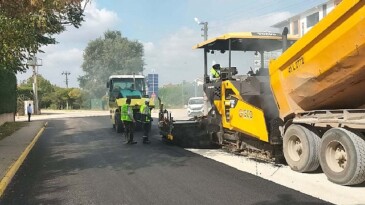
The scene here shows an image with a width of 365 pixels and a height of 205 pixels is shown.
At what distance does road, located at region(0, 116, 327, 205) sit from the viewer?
6527 millimetres

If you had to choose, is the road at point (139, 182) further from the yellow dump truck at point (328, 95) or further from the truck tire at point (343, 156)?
the yellow dump truck at point (328, 95)

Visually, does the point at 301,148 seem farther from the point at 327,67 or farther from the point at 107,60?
the point at 107,60

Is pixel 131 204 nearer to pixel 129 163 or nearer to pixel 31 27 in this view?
pixel 129 163

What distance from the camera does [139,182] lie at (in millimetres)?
7809

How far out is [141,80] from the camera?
22.6m

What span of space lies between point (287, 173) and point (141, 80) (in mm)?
15038

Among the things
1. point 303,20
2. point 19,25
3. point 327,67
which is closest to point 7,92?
point 19,25

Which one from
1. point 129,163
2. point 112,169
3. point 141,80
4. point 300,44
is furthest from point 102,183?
point 141,80

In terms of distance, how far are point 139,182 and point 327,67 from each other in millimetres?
3797

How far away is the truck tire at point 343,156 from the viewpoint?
6793 millimetres

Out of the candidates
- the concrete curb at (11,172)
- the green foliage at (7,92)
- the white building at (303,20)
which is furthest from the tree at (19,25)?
the white building at (303,20)

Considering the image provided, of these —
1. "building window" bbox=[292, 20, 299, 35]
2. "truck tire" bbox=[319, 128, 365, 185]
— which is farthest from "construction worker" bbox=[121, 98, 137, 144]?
"building window" bbox=[292, 20, 299, 35]

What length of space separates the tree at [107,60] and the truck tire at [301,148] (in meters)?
68.4

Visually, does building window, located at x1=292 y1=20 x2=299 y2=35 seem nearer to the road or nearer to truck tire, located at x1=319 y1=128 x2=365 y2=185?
the road
